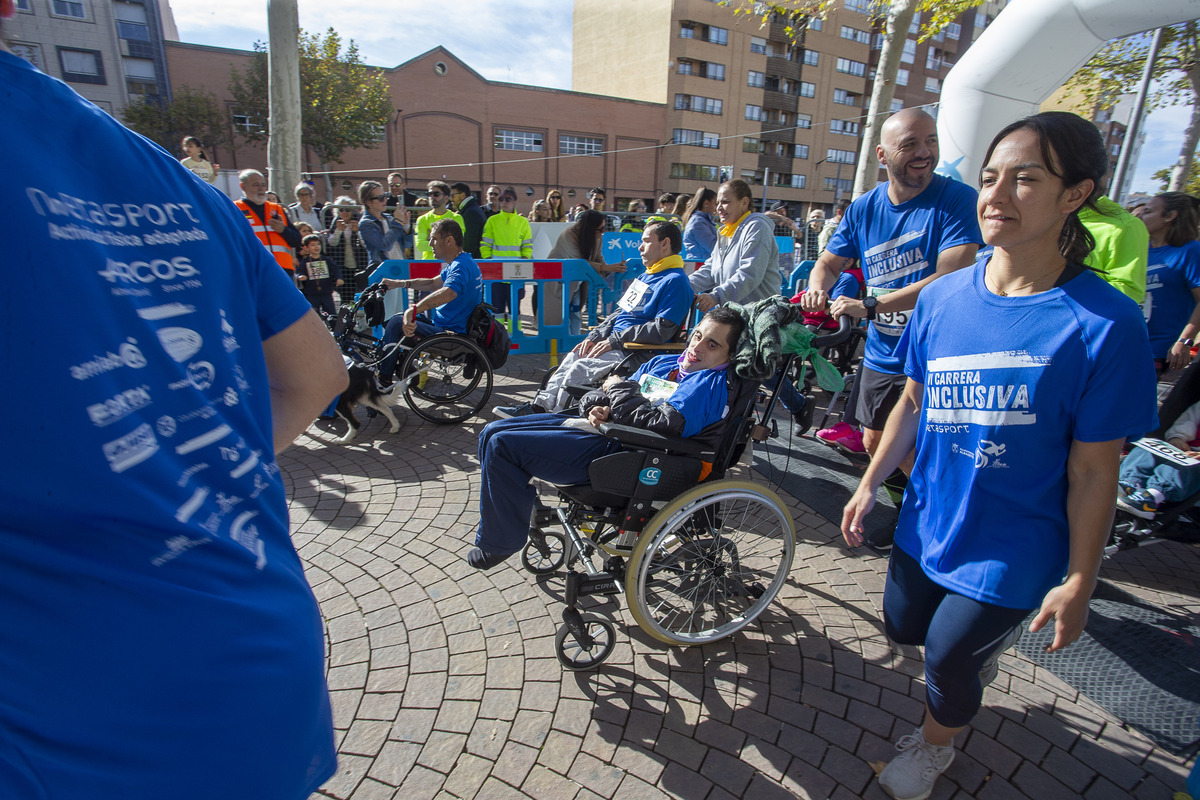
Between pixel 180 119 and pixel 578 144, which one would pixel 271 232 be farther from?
pixel 578 144

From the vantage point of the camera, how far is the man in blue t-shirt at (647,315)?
392 cm

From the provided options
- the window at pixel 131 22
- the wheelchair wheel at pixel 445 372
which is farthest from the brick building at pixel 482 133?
the wheelchair wheel at pixel 445 372

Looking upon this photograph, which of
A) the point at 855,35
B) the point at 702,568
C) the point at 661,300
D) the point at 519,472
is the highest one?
the point at 855,35

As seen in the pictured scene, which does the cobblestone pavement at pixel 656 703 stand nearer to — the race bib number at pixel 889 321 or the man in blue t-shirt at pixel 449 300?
the race bib number at pixel 889 321

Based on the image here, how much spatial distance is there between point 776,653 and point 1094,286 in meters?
1.85

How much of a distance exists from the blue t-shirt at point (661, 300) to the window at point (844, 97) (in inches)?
2116

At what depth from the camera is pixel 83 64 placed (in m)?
30.7

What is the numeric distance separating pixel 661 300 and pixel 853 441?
1932mm

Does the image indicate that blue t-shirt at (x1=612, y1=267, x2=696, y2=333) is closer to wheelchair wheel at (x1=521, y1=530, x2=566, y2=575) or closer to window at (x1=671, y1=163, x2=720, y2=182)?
wheelchair wheel at (x1=521, y1=530, x2=566, y2=575)

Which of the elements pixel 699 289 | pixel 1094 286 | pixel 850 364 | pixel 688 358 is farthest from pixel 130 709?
pixel 850 364

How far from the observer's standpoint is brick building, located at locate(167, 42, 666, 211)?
31.9 meters

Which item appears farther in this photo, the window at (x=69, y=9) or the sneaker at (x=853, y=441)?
the window at (x=69, y=9)

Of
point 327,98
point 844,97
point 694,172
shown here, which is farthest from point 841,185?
point 327,98

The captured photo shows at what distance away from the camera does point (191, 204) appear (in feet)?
2.87
